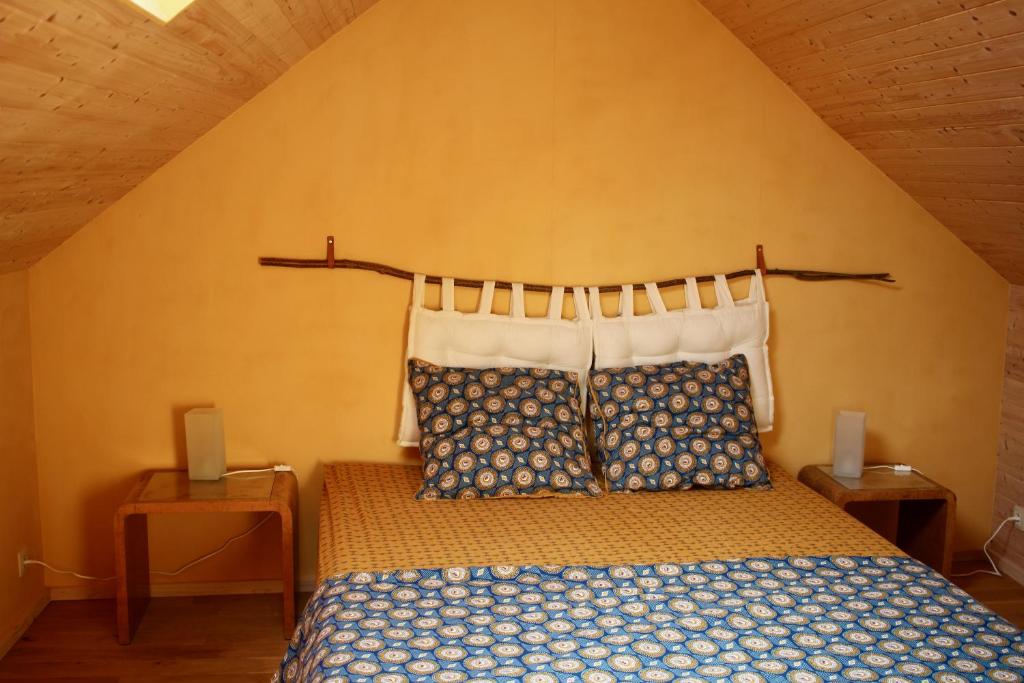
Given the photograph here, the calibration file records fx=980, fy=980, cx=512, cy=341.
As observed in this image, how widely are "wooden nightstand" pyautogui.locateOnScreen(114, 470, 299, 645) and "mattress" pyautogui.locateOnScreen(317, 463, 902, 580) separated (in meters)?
0.18

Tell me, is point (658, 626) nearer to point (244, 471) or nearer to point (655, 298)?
point (655, 298)

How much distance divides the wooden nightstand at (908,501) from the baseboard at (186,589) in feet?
6.55

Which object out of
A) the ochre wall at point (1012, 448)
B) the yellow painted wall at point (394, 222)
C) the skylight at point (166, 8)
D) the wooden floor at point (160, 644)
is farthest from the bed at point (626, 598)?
the skylight at point (166, 8)

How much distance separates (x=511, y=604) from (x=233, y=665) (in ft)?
3.83

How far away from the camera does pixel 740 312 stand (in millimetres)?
3750

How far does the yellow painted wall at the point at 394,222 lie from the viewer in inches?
138

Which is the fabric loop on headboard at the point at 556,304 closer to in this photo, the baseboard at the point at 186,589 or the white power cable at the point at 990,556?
the baseboard at the point at 186,589

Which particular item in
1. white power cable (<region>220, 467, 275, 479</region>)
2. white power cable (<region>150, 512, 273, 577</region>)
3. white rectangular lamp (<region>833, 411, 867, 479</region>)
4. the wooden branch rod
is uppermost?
the wooden branch rod

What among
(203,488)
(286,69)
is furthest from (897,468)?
(286,69)

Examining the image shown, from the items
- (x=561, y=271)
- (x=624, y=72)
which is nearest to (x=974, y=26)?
(x=624, y=72)

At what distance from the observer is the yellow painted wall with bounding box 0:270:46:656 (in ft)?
10.6

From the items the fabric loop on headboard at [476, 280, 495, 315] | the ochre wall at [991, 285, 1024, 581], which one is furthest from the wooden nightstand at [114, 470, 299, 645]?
the ochre wall at [991, 285, 1024, 581]

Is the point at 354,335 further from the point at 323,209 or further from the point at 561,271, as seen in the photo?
the point at 561,271

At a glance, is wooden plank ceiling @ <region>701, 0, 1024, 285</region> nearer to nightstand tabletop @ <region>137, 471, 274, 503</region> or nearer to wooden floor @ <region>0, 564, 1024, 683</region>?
wooden floor @ <region>0, 564, 1024, 683</region>
